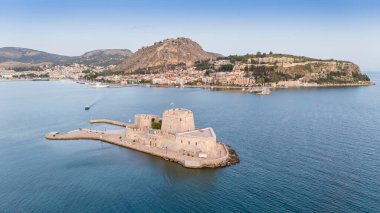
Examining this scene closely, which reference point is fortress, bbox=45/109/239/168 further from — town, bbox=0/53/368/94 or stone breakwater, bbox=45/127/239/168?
town, bbox=0/53/368/94

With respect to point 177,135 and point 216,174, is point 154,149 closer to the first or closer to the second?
point 177,135

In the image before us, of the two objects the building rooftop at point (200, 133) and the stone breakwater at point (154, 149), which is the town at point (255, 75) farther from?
the building rooftop at point (200, 133)

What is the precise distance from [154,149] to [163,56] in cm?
13089

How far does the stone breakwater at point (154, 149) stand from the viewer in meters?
26.7

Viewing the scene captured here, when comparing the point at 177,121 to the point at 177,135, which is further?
the point at 177,121

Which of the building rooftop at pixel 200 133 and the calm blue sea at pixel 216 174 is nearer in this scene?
the calm blue sea at pixel 216 174

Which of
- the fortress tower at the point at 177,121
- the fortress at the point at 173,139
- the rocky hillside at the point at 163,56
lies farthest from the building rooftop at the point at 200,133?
the rocky hillside at the point at 163,56

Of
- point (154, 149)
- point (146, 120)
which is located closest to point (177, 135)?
point (154, 149)

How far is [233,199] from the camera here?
21.2 metres

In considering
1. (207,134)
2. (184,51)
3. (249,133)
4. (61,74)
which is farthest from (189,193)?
(61,74)

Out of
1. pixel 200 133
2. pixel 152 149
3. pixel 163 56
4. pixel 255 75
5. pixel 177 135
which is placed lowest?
pixel 152 149

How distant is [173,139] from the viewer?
29797 mm

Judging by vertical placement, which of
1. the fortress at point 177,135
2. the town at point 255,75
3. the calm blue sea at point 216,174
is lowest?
the calm blue sea at point 216,174

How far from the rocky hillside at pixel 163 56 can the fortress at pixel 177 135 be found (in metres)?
116
